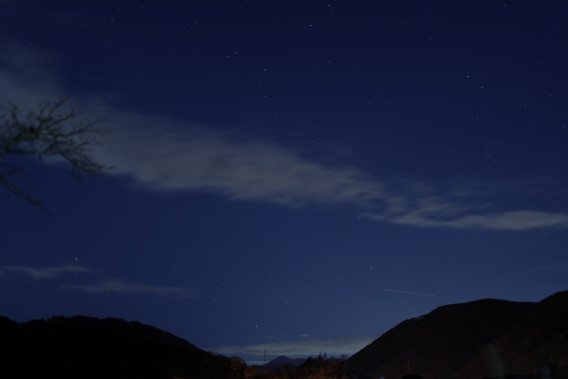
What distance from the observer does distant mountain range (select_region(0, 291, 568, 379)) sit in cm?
2602

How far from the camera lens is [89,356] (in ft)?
88.8

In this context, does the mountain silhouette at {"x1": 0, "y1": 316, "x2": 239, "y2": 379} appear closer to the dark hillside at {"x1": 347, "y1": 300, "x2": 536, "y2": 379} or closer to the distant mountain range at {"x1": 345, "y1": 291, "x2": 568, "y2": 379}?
the distant mountain range at {"x1": 345, "y1": 291, "x2": 568, "y2": 379}

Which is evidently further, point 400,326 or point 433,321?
point 400,326

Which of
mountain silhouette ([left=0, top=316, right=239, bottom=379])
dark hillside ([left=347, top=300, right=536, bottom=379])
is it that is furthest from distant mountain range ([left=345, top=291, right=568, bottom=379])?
mountain silhouette ([left=0, top=316, right=239, bottom=379])

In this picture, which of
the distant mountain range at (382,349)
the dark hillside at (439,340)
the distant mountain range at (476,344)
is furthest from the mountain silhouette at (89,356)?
the dark hillside at (439,340)

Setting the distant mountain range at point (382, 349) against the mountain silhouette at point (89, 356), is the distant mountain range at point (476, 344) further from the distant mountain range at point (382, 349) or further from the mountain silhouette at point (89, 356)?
the mountain silhouette at point (89, 356)

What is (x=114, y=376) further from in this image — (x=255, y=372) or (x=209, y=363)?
(x=255, y=372)

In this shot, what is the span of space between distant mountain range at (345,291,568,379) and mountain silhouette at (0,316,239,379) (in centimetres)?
2715

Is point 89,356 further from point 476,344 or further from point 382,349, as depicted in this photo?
point 382,349

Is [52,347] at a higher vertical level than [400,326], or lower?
lower

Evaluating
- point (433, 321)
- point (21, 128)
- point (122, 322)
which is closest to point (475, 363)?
point (433, 321)

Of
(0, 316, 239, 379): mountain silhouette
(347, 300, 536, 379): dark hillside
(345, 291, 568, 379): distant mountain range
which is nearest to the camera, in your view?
(0, 316, 239, 379): mountain silhouette

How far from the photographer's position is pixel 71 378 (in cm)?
2494

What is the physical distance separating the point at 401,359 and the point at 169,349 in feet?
229
